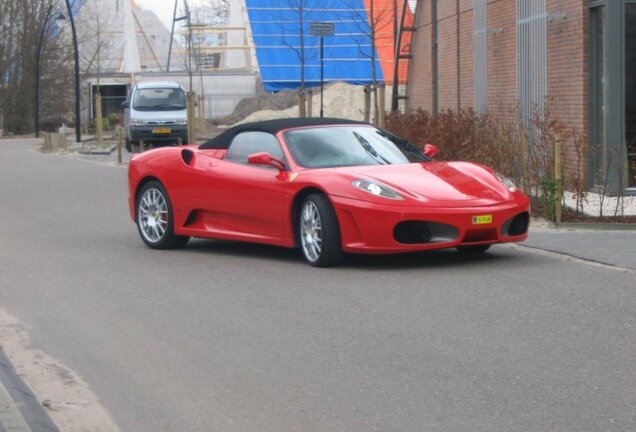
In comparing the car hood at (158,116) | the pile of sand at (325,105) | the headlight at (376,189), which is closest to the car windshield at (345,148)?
the headlight at (376,189)

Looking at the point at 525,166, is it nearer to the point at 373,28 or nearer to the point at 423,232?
the point at 423,232

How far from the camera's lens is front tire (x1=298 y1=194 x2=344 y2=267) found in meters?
10.3

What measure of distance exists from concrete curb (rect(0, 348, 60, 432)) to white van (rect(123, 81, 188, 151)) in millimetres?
29727

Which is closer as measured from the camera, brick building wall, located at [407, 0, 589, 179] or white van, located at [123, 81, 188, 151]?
brick building wall, located at [407, 0, 589, 179]

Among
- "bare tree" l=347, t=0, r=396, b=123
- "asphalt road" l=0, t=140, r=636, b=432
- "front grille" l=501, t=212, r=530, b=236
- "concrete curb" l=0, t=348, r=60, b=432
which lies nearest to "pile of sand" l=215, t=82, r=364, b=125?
"bare tree" l=347, t=0, r=396, b=123

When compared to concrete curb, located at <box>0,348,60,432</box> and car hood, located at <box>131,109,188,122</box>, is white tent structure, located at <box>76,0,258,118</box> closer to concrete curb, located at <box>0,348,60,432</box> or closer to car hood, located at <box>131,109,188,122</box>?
car hood, located at <box>131,109,188,122</box>

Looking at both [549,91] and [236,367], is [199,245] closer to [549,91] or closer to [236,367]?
[236,367]

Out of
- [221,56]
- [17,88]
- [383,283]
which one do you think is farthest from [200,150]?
[221,56]

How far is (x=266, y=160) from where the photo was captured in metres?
11.0

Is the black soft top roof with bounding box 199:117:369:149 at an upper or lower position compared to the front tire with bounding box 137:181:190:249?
upper

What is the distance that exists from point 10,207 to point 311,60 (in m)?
40.6

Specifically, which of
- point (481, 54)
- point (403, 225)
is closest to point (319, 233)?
point (403, 225)

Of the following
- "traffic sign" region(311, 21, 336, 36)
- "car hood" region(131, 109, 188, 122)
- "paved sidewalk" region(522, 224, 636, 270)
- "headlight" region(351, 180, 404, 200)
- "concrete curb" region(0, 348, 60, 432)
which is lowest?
"concrete curb" region(0, 348, 60, 432)

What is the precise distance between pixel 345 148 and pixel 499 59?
450 inches
